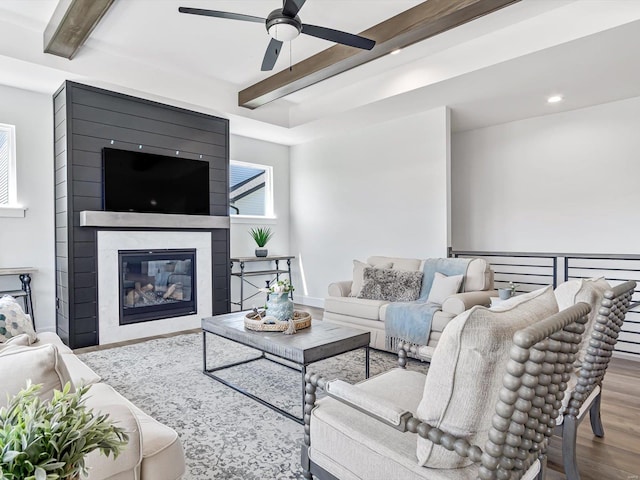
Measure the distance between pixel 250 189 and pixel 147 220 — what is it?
228cm

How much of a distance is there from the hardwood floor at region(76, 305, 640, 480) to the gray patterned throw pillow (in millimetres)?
1815

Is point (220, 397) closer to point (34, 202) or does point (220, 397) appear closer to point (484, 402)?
point (484, 402)

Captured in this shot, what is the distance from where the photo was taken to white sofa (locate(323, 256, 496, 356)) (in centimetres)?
355

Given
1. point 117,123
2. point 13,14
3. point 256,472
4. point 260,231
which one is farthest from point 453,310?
point 13,14

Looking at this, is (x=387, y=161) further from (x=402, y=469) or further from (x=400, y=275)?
(x=402, y=469)

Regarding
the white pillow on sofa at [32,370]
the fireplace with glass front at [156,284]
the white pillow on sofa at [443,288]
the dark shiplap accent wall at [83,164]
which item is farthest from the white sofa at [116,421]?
the fireplace with glass front at [156,284]

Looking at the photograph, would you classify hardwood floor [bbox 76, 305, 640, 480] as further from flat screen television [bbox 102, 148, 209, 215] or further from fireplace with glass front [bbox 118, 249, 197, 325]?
flat screen television [bbox 102, 148, 209, 215]

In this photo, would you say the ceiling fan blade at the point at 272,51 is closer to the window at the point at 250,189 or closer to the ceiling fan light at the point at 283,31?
the ceiling fan light at the point at 283,31

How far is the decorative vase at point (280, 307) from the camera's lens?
120 inches

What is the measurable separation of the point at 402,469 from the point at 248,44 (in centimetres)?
399

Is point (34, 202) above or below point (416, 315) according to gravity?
above

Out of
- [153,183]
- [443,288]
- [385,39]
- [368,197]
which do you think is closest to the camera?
[385,39]

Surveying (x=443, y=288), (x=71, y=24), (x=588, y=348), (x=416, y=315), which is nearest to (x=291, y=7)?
(x=71, y=24)

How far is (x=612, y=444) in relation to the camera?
7.36 ft
